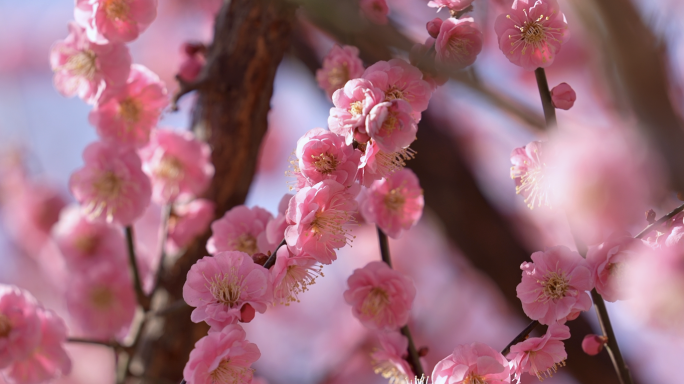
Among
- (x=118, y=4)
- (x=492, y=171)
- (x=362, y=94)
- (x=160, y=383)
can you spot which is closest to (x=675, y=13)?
(x=362, y=94)

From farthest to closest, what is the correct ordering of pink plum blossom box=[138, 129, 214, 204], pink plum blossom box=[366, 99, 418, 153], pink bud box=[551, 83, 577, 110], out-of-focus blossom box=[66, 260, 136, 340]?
out-of-focus blossom box=[66, 260, 136, 340] → pink plum blossom box=[138, 129, 214, 204] → pink bud box=[551, 83, 577, 110] → pink plum blossom box=[366, 99, 418, 153]

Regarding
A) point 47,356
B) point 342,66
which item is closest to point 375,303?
point 342,66

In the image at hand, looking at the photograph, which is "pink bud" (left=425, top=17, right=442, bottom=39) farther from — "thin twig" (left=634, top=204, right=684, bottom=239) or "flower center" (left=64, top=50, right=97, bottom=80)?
"flower center" (left=64, top=50, right=97, bottom=80)

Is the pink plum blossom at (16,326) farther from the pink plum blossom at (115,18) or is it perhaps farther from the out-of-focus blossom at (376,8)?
the out-of-focus blossom at (376,8)

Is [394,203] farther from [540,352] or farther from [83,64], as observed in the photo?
[83,64]

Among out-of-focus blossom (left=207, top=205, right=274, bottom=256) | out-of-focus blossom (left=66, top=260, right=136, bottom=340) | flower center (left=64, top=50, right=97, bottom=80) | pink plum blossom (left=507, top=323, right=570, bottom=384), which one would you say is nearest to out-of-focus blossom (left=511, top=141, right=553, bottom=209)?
pink plum blossom (left=507, top=323, right=570, bottom=384)

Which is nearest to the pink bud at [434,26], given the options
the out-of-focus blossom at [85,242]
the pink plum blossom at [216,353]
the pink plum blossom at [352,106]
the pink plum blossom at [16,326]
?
the pink plum blossom at [352,106]
